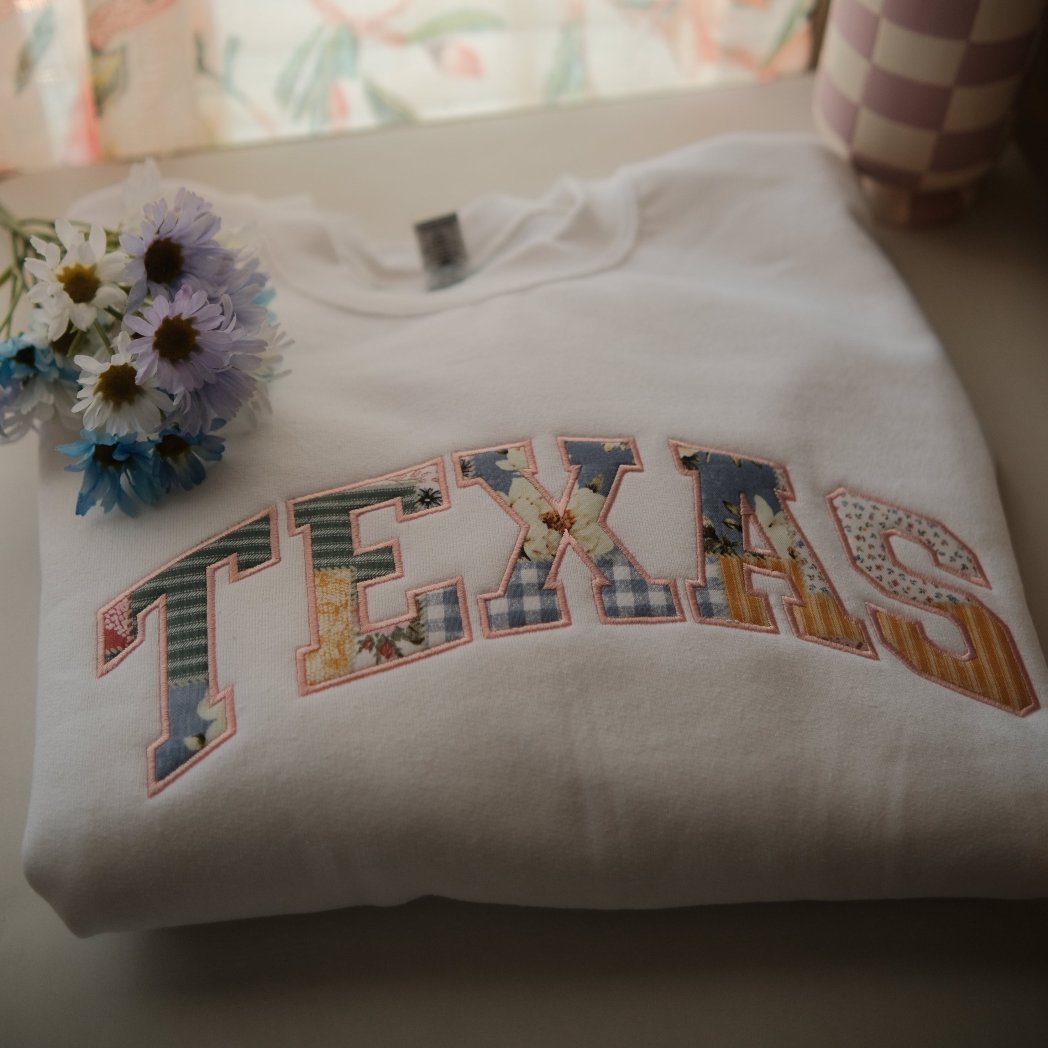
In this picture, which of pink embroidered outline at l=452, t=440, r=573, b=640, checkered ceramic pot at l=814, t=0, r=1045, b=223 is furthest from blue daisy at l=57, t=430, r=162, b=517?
checkered ceramic pot at l=814, t=0, r=1045, b=223

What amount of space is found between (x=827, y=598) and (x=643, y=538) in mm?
140

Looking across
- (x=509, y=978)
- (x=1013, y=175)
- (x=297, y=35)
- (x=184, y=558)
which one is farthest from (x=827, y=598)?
(x=297, y=35)

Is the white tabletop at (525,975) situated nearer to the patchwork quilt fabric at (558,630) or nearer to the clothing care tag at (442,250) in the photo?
the patchwork quilt fabric at (558,630)

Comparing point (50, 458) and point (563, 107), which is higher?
point (563, 107)

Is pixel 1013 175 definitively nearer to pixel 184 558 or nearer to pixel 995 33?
pixel 995 33

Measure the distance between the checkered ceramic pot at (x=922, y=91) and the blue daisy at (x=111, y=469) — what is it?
2.53 ft

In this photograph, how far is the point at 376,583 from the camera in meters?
0.79

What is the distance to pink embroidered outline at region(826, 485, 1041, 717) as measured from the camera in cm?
77


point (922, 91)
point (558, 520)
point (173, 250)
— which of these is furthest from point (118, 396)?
point (922, 91)

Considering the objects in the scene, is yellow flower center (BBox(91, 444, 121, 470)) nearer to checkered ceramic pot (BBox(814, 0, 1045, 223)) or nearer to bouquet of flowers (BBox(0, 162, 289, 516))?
bouquet of flowers (BBox(0, 162, 289, 516))

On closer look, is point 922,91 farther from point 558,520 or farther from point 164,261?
point 164,261

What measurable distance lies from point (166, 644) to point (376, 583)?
150 mm

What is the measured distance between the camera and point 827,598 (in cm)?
80

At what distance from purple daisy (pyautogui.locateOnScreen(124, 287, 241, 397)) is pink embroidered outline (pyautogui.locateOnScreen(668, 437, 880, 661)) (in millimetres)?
350
